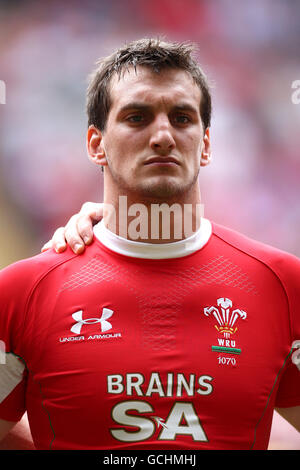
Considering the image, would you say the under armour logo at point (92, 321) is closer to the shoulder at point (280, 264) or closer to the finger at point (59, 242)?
the finger at point (59, 242)

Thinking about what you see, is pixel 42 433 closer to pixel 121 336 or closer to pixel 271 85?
pixel 121 336

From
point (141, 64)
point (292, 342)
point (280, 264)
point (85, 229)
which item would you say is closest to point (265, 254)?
point (280, 264)

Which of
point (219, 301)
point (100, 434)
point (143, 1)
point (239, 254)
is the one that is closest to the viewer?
point (100, 434)

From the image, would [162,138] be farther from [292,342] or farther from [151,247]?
[292,342]

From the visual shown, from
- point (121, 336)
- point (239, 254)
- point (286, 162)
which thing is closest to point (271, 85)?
point (286, 162)

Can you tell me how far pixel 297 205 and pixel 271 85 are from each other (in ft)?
4.13

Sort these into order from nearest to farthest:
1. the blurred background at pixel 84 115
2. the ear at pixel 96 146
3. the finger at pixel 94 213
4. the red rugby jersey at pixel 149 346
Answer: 1. the red rugby jersey at pixel 149 346
2. the ear at pixel 96 146
3. the finger at pixel 94 213
4. the blurred background at pixel 84 115

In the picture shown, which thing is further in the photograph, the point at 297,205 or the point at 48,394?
the point at 297,205

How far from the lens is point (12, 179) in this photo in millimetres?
5738

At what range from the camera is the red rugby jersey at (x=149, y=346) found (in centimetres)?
180

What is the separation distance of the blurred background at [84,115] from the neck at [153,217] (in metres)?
3.55

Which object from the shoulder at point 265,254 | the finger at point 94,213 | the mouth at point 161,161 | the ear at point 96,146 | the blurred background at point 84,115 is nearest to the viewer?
the mouth at point 161,161

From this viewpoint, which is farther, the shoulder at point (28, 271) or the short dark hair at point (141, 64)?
the short dark hair at point (141, 64)

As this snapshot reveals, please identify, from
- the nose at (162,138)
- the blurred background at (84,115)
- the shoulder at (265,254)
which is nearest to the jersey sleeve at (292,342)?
the shoulder at (265,254)
